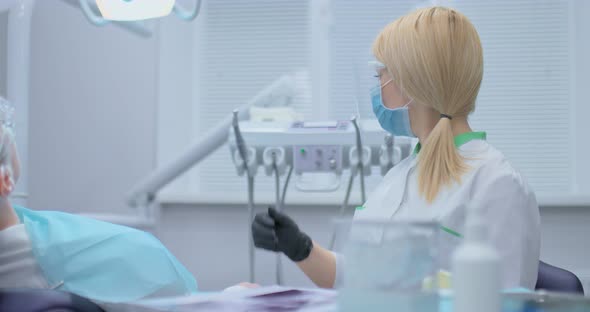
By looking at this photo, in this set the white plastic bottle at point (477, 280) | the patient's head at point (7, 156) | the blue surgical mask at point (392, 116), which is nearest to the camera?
the white plastic bottle at point (477, 280)

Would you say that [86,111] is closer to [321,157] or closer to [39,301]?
[321,157]

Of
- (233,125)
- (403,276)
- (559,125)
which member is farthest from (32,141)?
(559,125)

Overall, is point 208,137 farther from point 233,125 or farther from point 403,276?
point 403,276

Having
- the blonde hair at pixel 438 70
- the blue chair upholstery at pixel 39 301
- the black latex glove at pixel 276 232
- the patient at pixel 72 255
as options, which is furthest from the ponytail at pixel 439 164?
the blue chair upholstery at pixel 39 301

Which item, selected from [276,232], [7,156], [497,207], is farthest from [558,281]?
[7,156]

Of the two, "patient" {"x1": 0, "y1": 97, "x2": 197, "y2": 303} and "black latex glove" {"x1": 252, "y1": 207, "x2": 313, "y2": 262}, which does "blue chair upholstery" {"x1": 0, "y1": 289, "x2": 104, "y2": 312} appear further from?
"black latex glove" {"x1": 252, "y1": 207, "x2": 313, "y2": 262}

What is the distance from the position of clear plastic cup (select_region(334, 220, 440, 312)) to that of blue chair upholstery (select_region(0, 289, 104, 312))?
1.64 ft

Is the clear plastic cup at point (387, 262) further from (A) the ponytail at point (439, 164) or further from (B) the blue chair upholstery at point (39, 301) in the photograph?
(A) the ponytail at point (439, 164)

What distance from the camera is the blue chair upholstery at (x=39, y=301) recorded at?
93cm

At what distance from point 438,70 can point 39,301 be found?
0.85 metres

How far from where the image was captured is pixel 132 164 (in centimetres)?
301

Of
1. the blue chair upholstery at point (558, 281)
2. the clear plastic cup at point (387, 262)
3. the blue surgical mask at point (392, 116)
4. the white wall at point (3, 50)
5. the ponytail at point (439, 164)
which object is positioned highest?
the white wall at point (3, 50)

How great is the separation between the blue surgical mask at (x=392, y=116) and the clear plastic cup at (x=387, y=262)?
774mm

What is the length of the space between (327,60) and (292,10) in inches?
12.1
